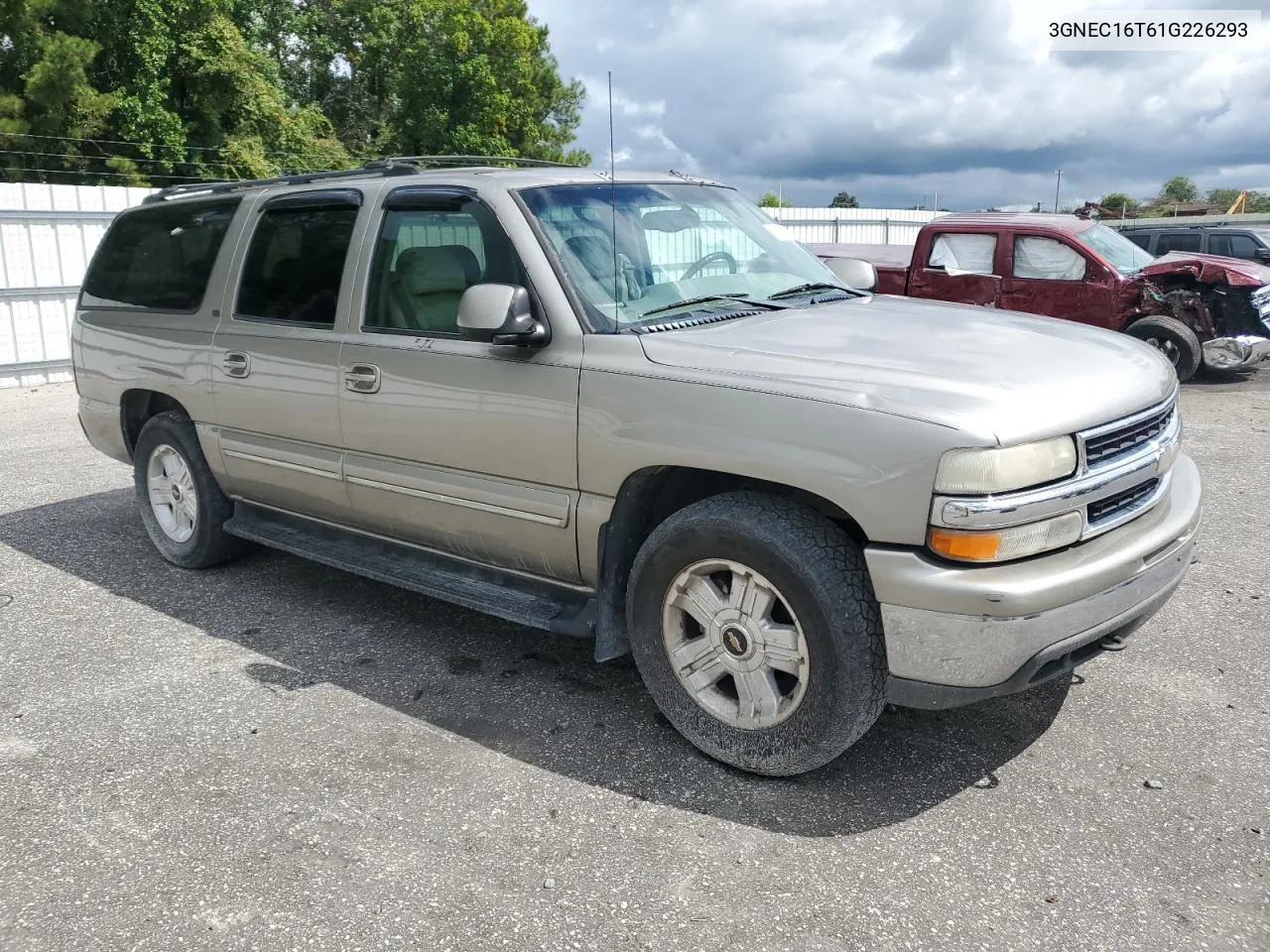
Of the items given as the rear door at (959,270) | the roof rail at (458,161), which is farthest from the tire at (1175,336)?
the roof rail at (458,161)

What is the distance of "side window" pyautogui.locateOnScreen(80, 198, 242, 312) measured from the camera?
5043mm

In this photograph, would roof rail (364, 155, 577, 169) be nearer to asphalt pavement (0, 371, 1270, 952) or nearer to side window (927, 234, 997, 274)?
asphalt pavement (0, 371, 1270, 952)

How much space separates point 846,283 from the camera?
452cm

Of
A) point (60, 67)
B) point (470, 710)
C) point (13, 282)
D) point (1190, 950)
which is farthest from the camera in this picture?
point (60, 67)

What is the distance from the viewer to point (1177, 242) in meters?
16.2

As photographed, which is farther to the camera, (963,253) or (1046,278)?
(963,253)

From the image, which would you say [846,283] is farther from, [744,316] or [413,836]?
[413,836]

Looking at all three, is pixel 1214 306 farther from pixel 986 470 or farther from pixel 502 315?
pixel 502 315

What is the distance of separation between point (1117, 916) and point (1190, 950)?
175 mm

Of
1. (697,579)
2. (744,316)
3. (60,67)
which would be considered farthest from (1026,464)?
(60,67)

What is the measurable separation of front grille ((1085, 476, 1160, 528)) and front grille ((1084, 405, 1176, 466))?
12 centimetres

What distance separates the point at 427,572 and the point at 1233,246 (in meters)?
16.9

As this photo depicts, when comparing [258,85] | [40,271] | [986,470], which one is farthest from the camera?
[258,85]

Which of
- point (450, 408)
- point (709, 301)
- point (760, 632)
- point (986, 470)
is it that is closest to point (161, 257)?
point (450, 408)
